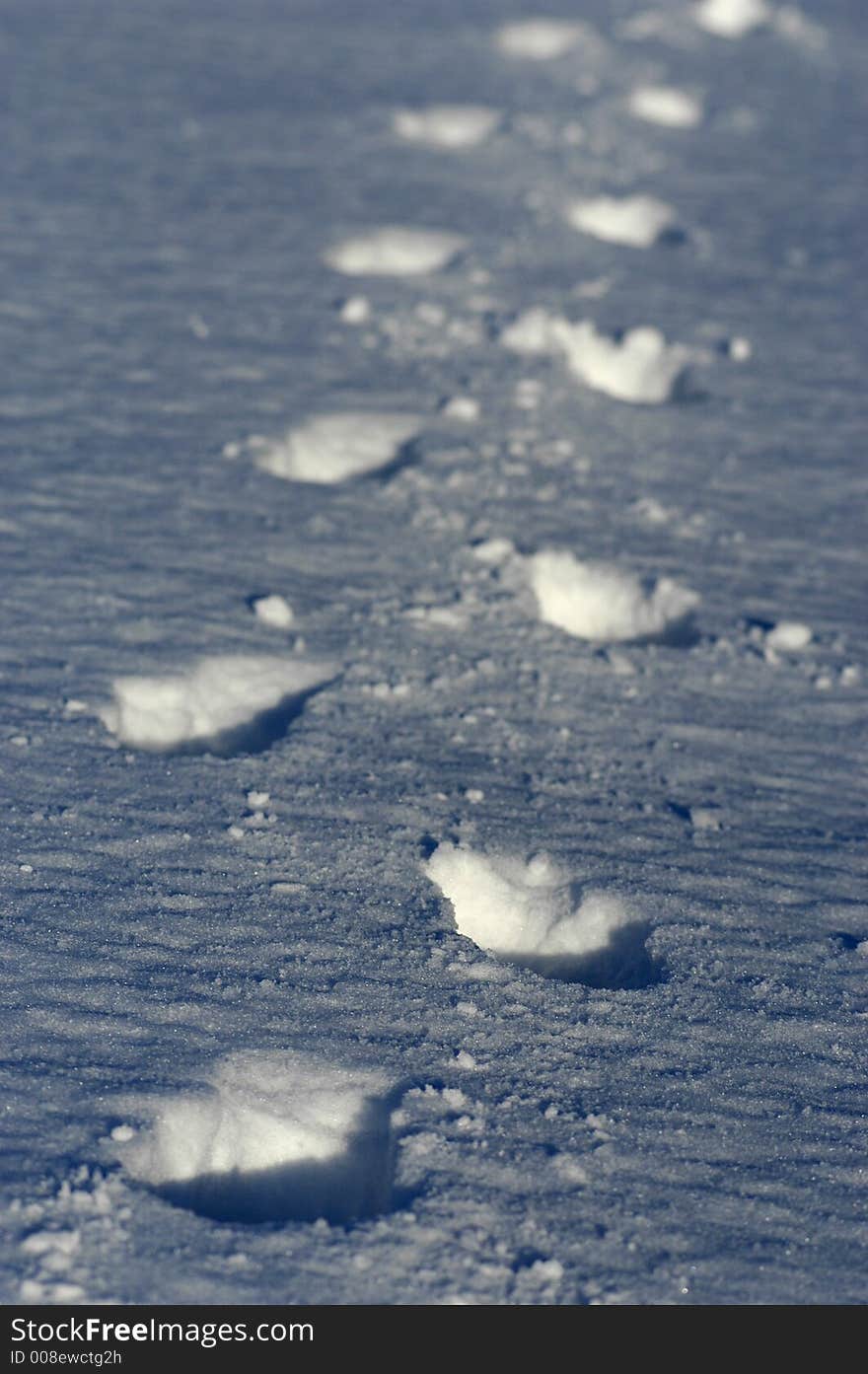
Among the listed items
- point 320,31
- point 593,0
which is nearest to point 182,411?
point 320,31

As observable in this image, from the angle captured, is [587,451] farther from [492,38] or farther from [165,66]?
[492,38]

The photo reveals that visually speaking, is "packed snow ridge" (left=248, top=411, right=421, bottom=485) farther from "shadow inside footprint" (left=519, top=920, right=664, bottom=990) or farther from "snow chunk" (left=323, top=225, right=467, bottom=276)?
"shadow inside footprint" (left=519, top=920, right=664, bottom=990)

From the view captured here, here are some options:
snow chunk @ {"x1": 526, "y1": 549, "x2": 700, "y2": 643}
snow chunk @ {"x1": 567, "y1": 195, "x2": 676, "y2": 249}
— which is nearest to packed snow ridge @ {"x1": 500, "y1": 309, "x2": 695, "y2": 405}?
snow chunk @ {"x1": 567, "y1": 195, "x2": 676, "y2": 249}

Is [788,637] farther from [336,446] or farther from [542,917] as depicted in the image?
[336,446]

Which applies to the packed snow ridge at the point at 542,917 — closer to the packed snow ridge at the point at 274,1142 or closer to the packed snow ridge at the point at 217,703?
the packed snow ridge at the point at 274,1142

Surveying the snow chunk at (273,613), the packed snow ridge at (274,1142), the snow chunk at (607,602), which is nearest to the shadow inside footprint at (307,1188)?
the packed snow ridge at (274,1142)

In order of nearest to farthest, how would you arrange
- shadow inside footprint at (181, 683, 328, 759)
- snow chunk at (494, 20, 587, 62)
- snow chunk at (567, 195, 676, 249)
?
1. shadow inside footprint at (181, 683, 328, 759)
2. snow chunk at (567, 195, 676, 249)
3. snow chunk at (494, 20, 587, 62)
